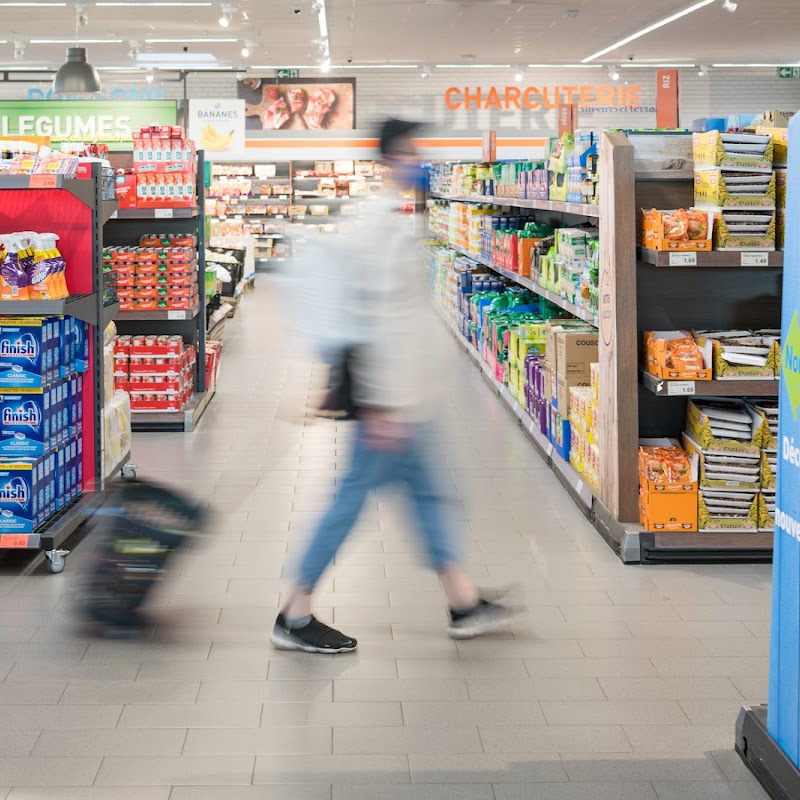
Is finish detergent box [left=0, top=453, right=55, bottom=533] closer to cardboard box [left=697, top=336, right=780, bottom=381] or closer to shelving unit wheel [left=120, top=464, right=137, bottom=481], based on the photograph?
shelving unit wheel [left=120, top=464, right=137, bottom=481]

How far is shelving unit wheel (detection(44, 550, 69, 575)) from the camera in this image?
4160 mm

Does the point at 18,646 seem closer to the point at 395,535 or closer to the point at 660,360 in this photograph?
the point at 395,535

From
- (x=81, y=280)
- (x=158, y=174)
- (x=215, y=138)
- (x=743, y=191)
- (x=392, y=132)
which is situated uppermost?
(x=215, y=138)

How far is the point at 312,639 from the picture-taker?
11.2 ft

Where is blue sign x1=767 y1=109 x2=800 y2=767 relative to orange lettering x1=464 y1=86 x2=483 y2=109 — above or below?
below

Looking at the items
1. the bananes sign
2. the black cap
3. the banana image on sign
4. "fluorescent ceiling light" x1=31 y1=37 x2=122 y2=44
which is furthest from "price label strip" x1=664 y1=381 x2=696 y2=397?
the bananes sign

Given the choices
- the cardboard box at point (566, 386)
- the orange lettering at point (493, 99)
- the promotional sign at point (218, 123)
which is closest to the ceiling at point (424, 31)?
the promotional sign at point (218, 123)

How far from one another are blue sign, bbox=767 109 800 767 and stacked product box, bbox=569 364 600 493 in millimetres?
2270

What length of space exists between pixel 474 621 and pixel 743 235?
6.07ft

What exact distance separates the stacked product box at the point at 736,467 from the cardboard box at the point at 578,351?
1149mm

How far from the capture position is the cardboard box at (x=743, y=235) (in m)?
4.27

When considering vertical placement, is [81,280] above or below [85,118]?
below

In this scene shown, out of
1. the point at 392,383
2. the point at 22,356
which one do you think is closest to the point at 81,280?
the point at 22,356

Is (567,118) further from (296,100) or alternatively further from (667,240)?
(296,100)
